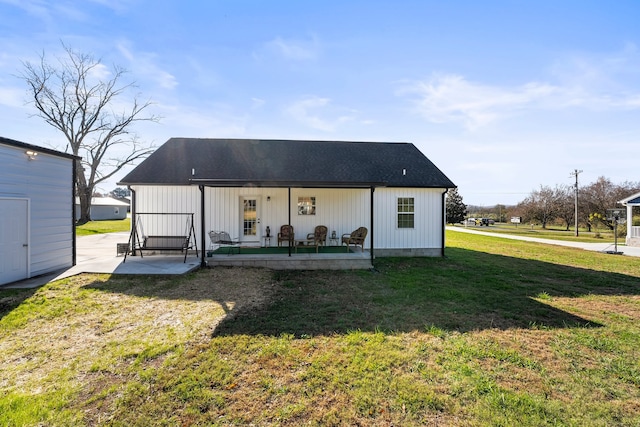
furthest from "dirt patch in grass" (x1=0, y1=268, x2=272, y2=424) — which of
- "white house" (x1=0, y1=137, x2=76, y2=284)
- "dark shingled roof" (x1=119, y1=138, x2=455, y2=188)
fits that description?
"dark shingled roof" (x1=119, y1=138, x2=455, y2=188)

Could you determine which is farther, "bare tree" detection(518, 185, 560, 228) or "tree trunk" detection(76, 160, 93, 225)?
"bare tree" detection(518, 185, 560, 228)

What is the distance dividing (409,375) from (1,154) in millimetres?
9885

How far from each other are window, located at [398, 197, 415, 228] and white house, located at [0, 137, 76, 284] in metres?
11.4

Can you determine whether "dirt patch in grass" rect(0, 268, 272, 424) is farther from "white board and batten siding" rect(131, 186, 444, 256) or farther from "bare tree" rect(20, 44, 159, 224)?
"bare tree" rect(20, 44, 159, 224)

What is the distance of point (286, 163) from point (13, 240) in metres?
8.84

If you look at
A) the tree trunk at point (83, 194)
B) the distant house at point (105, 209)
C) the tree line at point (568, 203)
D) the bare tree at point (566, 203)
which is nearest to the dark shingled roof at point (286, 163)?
the tree trunk at point (83, 194)

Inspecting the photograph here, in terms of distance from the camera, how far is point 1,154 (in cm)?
664

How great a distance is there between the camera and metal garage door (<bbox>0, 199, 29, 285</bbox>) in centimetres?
669

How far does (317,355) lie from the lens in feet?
12.1

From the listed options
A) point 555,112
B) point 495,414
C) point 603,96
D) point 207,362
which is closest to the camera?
point 495,414

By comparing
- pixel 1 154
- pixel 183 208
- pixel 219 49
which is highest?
pixel 219 49

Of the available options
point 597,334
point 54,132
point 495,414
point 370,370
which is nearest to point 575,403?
point 495,414

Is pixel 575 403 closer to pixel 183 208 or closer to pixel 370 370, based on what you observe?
pixel 370 370

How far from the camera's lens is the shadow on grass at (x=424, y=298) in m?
4.79
